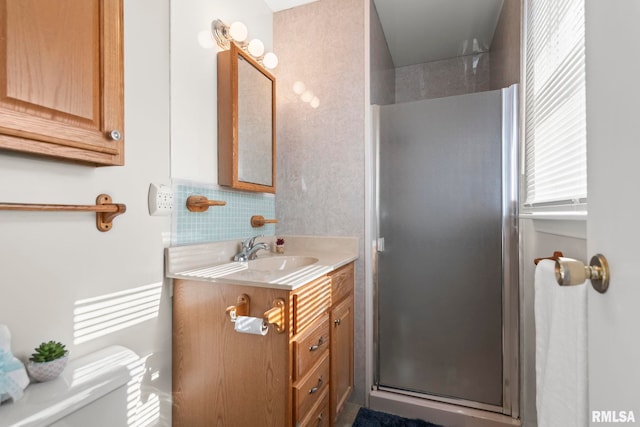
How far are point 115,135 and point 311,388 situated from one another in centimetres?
112

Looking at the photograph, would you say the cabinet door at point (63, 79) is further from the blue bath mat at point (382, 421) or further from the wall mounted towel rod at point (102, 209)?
the blue bath mat at point (382, 421)

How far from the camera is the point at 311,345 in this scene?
1185 millimetres

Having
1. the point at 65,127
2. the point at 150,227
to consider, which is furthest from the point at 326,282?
the point at 65,127

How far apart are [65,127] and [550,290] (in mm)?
1334

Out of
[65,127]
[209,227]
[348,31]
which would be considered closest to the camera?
[65,127]

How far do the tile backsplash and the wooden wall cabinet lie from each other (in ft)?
0.78

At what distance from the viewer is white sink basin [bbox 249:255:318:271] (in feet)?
5.30

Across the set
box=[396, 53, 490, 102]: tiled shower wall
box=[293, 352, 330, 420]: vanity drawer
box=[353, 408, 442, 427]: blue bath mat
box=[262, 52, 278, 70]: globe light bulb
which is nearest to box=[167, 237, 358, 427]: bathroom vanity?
box=[293, 352, 330, 420]: vanity drawer

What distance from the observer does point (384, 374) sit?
1.83 metres

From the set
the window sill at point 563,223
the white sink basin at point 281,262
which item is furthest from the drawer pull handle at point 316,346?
the window sill at point 563,223

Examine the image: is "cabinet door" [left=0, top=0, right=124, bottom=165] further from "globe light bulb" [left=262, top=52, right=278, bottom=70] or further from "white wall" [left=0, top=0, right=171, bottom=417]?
"globe light bulb" [left=262, top=52, right=278, bottom=70]

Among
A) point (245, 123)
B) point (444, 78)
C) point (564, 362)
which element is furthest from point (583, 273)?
point (444, 78)

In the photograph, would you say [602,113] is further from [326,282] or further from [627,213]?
[326,282]

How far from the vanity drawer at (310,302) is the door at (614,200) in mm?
785
